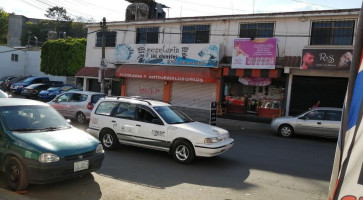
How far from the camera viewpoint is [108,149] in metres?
9.42

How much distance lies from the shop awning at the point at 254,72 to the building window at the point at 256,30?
7.33ft

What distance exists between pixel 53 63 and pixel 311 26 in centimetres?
2632

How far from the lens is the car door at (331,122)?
13.2 metres

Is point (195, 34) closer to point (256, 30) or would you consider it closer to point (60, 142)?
point (256, 30)

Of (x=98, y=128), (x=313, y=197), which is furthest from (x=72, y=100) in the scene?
(x=313, y=197)

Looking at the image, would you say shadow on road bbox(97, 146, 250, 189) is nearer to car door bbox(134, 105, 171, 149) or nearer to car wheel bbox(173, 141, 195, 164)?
car wheel bbox(173, 141, 195, 164)

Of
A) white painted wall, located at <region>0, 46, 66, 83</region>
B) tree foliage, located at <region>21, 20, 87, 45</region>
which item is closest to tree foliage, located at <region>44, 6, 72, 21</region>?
tree foliage, located at <region>21, 20, 87, 45</region>

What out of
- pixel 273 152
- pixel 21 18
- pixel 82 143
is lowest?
pixel 273 152

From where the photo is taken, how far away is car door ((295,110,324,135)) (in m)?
13.7

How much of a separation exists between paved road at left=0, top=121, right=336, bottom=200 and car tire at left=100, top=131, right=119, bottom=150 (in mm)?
223

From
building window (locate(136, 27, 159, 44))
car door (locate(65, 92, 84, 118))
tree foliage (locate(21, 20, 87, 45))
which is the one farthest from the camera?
tree foliage (locate(21, 20, 87, 45))

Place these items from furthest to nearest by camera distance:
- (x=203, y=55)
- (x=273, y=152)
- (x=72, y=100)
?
(x=203, y=55) → (x=72, y=100) → (x=273, y=152)

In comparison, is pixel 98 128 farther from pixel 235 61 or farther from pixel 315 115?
pixel 235 61

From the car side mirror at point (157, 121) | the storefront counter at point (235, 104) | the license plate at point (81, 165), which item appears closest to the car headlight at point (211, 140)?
the car side mirror at point (157, 121)
